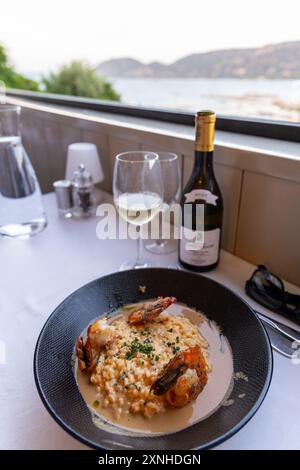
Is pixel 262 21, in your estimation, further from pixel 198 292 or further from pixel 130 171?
pixel 198 292

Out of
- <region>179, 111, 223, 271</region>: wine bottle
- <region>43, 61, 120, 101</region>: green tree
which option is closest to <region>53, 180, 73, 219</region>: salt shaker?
<region>179, 111, 223, 271</region>: wine bottle

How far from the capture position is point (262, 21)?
919mm

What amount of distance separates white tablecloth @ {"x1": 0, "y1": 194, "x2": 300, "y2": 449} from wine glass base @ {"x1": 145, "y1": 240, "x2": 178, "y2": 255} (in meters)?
0.03

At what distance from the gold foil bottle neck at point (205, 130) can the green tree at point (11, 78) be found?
12.7 feet

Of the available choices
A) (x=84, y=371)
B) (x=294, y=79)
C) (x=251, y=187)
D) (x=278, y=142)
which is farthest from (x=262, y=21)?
(x=84, y=371)

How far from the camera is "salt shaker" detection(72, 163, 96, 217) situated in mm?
995

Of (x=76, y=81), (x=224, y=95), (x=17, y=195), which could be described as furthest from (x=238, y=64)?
(x=76, y=81)

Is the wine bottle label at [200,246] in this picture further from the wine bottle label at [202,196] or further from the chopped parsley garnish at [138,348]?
the chopped parsley garnish at [138,348]

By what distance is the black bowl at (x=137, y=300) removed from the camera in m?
0.36

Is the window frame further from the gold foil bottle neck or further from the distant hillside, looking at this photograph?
the gold foil bottle neck

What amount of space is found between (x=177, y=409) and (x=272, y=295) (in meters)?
0.31

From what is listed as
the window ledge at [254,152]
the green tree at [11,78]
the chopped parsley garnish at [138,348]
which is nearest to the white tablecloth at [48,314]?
the chopped parsley garnish at [138,348]

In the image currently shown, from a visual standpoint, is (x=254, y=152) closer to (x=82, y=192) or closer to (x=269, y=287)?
(x=269, y=287)

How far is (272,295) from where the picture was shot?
0.61m
